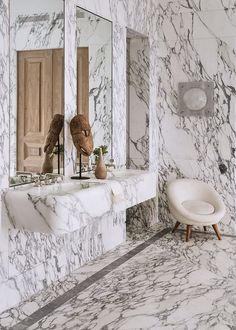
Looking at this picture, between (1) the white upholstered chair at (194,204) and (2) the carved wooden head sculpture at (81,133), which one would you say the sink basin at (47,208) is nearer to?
(2) the carved wooden head sculpture at (81,133)

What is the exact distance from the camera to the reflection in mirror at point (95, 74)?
4.31 m

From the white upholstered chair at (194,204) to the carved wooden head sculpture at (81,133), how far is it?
Answer: 5.17 ft

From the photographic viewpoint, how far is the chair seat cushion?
5227mm

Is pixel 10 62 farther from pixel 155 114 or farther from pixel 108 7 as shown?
pixel 155 114

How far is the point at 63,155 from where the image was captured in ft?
13.4

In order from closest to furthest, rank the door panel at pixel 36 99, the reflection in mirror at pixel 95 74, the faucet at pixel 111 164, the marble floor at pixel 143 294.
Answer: the marble floor at pixel 143 294 < the door panel at pixel 36 99 < the reflection in mirror at pixel 95 74 < the faucet at pixel 111 164

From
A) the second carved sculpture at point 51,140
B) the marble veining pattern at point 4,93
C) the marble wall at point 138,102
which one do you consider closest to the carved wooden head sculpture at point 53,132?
the second carved sculpture at point 51,140

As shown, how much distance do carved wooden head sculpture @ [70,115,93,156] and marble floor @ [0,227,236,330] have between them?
109 cm

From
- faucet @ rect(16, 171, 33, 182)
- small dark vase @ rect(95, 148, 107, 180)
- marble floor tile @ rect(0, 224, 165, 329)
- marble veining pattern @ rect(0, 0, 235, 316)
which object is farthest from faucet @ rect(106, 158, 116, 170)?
faucet @ rect(16, 171, 33, 182)

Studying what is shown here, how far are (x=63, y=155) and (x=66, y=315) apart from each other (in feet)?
4.53

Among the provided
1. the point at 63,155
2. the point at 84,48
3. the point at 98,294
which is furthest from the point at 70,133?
the point at 98,294

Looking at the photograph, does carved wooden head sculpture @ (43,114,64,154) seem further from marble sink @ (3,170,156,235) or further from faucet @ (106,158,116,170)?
faucet @ (106,158,116,170)

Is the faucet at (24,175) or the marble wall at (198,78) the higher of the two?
the marble wall at (198,78)

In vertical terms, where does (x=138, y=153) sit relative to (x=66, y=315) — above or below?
above
